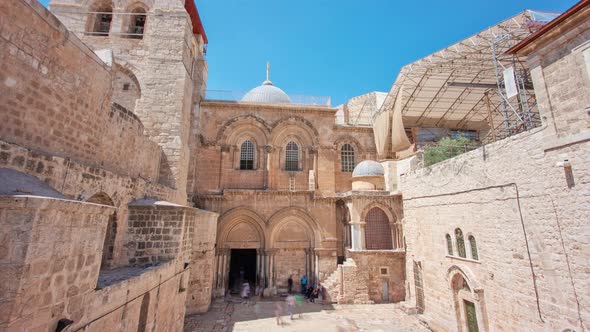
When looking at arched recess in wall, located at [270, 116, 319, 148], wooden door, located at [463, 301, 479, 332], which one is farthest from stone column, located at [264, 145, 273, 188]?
wooden door, located at [463, 301, 479, 332]

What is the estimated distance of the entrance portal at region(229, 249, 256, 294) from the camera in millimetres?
15625

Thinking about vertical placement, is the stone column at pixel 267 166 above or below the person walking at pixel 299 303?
above

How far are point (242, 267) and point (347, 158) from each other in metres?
9.15

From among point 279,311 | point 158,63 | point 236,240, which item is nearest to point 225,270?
point 236,240

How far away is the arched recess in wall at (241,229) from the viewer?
42.7 feet

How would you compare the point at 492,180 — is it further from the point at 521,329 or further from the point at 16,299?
the point at 16,299

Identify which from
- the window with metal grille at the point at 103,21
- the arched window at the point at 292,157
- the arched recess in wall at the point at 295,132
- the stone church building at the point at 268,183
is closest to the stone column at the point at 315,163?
the stone church building at the point at 268,183

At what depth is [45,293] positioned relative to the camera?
95.5 inches

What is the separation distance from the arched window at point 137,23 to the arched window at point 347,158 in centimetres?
1140

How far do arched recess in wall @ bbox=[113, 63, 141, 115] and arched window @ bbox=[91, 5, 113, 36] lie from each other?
7.43ft

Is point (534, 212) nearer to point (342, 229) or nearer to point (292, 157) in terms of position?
point (342, 229)

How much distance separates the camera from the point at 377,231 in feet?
42.0

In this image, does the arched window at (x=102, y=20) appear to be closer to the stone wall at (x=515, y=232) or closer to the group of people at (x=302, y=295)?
the group of people at (x=302, y=295)

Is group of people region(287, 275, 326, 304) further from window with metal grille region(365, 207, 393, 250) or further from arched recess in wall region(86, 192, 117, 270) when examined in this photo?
arched recess in wall region(86, 192, 117, 270)
